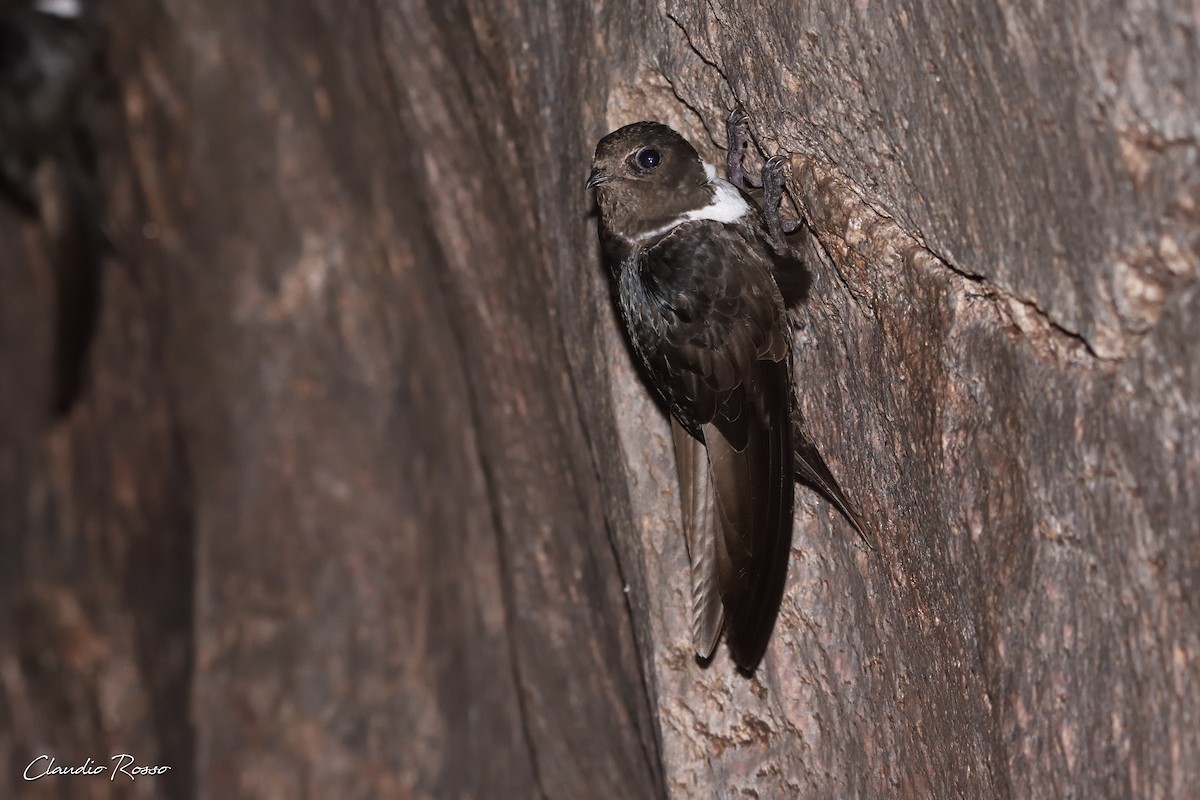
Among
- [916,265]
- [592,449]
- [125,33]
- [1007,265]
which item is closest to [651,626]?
[592,449]

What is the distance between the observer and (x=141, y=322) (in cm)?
184

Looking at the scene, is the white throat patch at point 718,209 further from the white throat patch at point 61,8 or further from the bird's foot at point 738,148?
the white throat patch at point 61,8

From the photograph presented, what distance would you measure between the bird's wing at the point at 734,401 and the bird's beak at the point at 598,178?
192 millimetres

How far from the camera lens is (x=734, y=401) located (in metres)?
2.54

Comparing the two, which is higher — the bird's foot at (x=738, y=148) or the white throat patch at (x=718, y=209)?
the bird's foot at (x=738, y=148)

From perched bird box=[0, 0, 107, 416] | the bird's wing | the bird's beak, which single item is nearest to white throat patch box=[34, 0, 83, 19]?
perched bird box=[0, 0, 107, 416]

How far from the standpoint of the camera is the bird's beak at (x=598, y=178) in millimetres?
2563

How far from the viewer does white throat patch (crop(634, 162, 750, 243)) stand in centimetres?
272

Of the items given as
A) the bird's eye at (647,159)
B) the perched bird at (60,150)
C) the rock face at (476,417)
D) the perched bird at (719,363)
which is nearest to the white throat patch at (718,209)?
the perched bird at (719,363)

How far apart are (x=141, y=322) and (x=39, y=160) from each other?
0.27m

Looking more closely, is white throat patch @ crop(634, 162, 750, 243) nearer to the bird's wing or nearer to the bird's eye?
the bird's wing

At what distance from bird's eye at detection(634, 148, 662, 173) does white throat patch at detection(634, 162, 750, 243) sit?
170 millimetres

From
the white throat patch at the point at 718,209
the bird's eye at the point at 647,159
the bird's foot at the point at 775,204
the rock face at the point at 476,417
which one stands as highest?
the bird's eye at the point at 647,159

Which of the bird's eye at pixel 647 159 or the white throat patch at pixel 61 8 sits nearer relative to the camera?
the white throat patch at pixel 61 8
